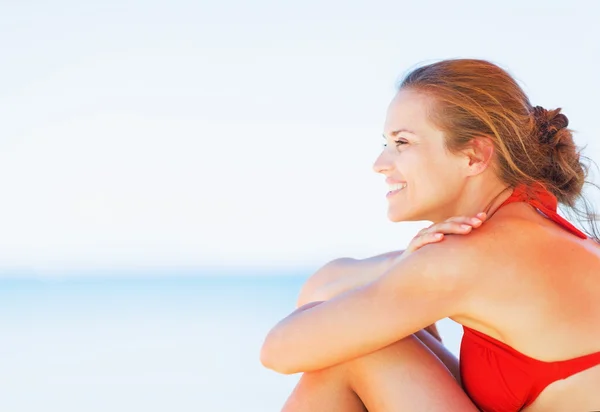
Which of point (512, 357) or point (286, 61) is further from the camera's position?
point (286, 61)

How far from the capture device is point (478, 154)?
148cm

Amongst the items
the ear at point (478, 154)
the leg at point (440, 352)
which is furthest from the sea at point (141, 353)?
the ear at point (478, 154)

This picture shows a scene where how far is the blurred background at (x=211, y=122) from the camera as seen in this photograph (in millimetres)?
11617

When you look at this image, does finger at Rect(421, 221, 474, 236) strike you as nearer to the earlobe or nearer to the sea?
the earlobe

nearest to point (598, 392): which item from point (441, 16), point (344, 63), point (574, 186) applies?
point (574, 186)

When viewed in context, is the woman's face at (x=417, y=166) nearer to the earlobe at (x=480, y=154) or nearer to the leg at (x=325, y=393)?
the earlobe at (x=480, y=154)

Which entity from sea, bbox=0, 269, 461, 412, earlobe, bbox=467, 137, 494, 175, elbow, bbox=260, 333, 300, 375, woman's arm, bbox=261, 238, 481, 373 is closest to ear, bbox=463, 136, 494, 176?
earlobe, bbox=467, 137, 494, 175

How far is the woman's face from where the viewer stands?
1.50 meters

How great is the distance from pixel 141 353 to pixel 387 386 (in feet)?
9.12

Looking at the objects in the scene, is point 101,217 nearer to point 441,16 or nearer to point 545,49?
point 441,16

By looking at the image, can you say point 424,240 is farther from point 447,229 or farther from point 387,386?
point 387,386

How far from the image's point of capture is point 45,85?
13234 mm

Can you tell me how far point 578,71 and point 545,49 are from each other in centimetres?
63

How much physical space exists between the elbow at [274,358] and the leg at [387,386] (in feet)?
0.17
